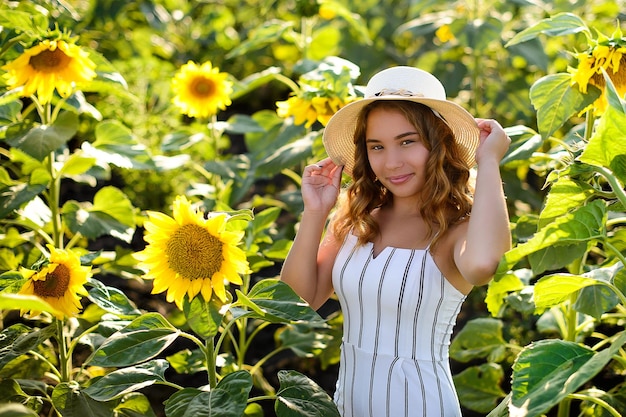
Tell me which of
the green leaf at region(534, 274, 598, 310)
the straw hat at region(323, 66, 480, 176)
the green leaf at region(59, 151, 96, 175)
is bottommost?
the green leaf at region(534, 274, 598, 310)

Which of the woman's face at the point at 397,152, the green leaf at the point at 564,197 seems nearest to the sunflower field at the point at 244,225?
the green leaf at the point at 564,197

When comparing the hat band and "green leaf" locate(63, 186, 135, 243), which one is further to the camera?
"green leaf" locate(63, 186, 135, 243)

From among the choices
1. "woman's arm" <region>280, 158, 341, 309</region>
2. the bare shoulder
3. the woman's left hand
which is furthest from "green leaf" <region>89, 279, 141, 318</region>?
the woman's left hand

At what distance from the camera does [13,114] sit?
226 centimetres

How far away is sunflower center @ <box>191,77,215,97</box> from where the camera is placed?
262cm

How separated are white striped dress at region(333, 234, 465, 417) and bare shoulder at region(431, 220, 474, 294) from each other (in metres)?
0.01

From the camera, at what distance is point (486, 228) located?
5.35 ft

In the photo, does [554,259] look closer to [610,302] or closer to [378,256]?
[610,302]

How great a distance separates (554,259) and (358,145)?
53 centimetres

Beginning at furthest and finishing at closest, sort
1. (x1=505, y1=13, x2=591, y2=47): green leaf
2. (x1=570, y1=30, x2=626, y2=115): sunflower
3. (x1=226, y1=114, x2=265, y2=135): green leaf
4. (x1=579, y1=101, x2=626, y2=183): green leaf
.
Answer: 1. (x1=226, y1=114, x2=265, y2=135): green leaf
2. (x1=505, y1=13, x2=591, y2=47): green leaf
3. (x1=570, y1=30, x2=626, y2=115): sunflower
4. (x1=579, y1=101, x2=626, y2=183): green leaf

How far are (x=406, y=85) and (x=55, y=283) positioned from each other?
0.86 meters

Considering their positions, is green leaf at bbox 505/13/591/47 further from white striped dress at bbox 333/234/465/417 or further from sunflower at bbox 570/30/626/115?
white striped dress at bbox 333/234/465/417

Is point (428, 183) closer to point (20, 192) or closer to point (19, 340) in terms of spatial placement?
point (19, 340)

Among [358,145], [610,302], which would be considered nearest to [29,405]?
[358,145]
